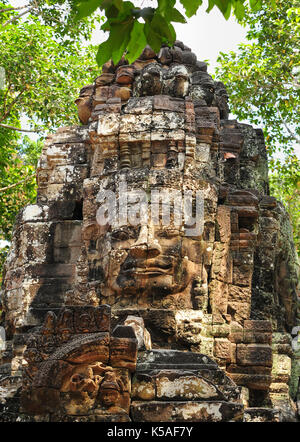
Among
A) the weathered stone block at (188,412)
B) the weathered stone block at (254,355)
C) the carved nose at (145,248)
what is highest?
the carved nose at (145,248)

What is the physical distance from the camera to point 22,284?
1084 cm

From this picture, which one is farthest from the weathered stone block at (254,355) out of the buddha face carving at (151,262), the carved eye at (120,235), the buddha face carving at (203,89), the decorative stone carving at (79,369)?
the buddha face carving at (203,89)

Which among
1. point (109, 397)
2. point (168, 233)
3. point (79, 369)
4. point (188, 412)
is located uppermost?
point (168, 233)

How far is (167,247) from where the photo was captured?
9891 mm

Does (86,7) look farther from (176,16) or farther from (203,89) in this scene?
(203,89)

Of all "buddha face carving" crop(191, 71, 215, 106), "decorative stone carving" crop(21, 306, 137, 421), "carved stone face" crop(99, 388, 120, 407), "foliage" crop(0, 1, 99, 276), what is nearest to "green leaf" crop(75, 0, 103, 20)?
"decorative stone carving" crop(21, 306, 137, 421)

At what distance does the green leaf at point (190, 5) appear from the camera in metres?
5.64

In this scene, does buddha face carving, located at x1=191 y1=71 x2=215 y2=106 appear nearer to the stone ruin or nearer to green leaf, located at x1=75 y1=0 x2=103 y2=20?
the stone ruin

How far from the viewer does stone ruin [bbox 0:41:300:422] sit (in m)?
9.69

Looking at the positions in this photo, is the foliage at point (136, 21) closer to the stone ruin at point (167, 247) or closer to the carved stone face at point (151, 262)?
the stone ruin at point (167, 247)

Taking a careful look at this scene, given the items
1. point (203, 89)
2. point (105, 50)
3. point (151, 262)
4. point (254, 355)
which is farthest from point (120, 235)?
point (105, 50)

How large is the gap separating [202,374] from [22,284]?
390 cm

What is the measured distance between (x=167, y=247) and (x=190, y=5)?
4658 mm

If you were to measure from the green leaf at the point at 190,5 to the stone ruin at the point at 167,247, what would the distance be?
11.2 ft
